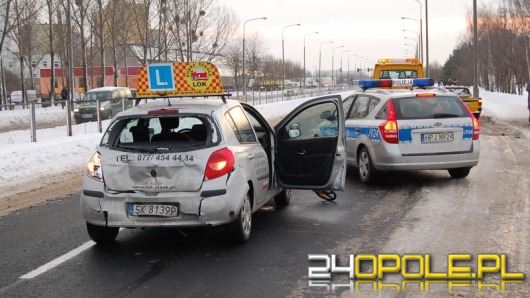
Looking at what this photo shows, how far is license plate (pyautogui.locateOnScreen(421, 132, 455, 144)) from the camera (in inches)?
377

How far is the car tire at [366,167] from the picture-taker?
9.98m

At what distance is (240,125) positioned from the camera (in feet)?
22.3

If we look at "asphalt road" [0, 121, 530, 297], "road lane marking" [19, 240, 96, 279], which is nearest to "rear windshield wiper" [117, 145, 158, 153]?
"asphalt road" [0, 121, 530, 297]

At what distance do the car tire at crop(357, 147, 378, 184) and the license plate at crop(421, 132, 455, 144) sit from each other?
939 mm

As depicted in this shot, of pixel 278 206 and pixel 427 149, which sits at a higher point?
pixel 427 149

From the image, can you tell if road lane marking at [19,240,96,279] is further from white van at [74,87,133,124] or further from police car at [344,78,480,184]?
white van at [74,87,133,124]

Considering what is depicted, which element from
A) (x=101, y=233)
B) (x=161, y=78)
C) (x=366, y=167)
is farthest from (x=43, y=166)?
(x=101, y=233)

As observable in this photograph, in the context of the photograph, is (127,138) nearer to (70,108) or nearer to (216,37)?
(70,108)

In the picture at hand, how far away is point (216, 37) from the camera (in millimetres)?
44469

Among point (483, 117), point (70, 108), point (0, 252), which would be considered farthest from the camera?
point (483, 117)

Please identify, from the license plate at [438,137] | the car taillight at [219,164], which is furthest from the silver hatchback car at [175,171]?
the license plate at [438,137]

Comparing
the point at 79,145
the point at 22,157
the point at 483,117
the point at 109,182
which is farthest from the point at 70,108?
the point at 483,117

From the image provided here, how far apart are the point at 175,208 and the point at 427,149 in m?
5.12

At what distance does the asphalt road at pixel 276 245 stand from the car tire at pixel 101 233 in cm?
10
